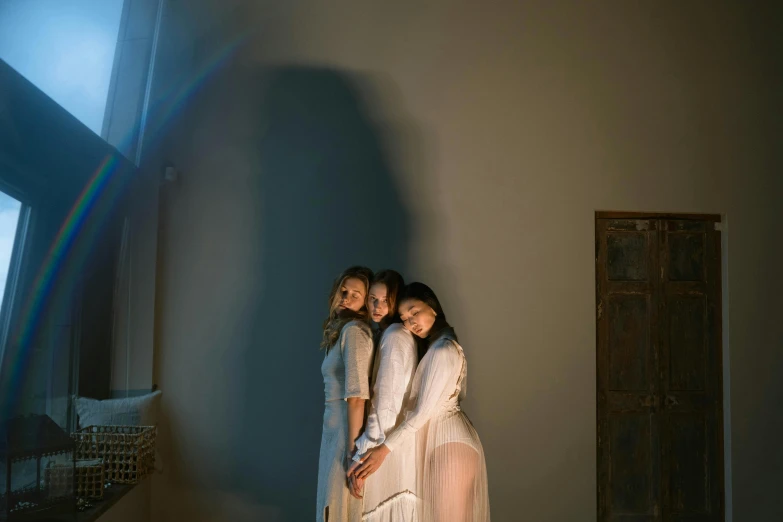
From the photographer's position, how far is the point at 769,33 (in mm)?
4852

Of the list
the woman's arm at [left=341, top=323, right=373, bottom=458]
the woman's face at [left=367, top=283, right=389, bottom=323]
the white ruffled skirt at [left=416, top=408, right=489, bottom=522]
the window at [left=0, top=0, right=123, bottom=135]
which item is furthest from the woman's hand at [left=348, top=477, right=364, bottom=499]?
the window at [left=0, top=0, right=123, bottom=135]

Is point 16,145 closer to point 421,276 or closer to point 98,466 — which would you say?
point 98,466

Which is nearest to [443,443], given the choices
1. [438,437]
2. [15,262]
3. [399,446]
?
[438,437]

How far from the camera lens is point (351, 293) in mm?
3363

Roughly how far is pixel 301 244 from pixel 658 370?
8.10 ft

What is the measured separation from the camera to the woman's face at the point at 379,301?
334cm

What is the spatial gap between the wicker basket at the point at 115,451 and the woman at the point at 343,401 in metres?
1.21

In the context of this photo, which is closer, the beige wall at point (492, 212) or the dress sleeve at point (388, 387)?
the dress sleeve at point (388, 387)

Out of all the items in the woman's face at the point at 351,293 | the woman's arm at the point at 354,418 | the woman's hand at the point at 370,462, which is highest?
the woman's face at the point at 351,293

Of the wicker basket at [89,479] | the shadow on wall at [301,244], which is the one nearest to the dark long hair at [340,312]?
the shadow on wall at [301,244]

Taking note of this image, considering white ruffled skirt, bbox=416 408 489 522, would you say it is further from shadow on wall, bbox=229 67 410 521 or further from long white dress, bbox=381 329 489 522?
shadow on wall, bbox=229 67 410 521

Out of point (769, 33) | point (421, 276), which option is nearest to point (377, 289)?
point (421, 276)

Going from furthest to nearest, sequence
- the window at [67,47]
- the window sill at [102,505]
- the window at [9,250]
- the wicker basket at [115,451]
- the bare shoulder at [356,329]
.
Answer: the wicker basket at [115,451], the bare shoulder at [356,329], the window sill at [102,505], the window at [9,250], the window at [67,47]

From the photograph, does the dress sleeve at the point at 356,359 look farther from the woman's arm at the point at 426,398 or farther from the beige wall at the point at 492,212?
the beige wall at the point at 492,212
